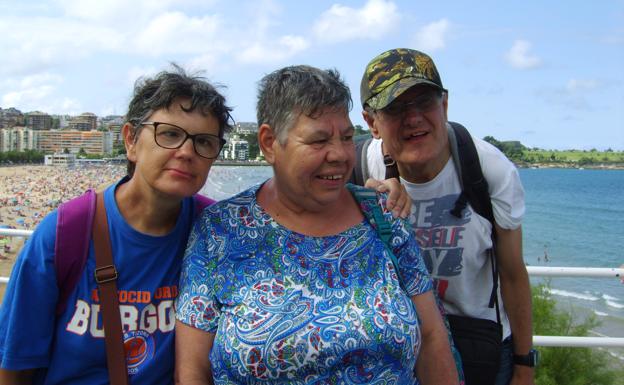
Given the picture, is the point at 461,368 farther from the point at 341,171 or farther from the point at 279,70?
the point at 279,70

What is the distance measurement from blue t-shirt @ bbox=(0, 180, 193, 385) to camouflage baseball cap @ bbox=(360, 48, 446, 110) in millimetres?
1020

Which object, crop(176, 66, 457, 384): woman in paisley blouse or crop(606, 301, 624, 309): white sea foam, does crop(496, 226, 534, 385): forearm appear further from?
crop(606, 301, 624, 309): white sea foam

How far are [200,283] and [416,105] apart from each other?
3.52 ft

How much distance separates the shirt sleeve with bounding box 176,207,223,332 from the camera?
1.81 metres

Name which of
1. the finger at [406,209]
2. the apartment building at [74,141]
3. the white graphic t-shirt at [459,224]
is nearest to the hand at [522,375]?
the white graphic t-shirt at [459,224]

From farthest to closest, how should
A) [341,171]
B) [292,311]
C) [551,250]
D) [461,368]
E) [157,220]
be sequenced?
[551,250], [461,368], [157,220], [341,171], [292,311]

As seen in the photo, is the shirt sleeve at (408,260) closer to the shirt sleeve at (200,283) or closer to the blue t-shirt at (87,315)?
the shirt sleeve at (200,283)

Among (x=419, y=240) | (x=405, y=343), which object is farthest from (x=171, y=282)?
(x=419, y=240)

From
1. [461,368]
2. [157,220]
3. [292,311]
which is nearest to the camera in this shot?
[292,311]

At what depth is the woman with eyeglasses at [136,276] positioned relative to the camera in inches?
72.0

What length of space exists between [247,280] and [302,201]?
0.34 metres

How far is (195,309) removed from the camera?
1.81m

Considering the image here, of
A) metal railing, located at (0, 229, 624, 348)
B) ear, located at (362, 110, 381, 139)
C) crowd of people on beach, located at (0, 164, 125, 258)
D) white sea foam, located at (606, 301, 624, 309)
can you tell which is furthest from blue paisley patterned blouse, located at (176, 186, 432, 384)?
crowd of people on beach, located at (0, 164, 125, 258)

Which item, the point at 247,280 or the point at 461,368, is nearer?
the point at 247,280
